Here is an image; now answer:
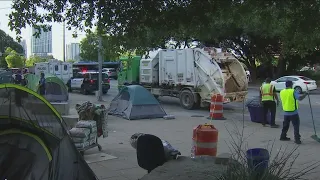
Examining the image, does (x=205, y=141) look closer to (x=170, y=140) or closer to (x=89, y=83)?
(x=170, y=140)

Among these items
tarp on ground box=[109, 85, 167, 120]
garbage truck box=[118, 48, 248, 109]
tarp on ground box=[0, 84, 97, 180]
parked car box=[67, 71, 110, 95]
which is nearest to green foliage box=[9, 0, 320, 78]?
tarp on ground box=[0, 84, 97, 180]

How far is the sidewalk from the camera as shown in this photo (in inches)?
285

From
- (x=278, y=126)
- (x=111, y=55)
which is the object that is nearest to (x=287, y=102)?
(x=278, y=126)

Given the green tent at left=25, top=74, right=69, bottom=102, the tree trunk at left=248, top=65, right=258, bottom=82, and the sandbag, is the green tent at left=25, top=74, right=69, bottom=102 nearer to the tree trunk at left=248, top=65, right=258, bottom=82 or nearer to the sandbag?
the sandbag

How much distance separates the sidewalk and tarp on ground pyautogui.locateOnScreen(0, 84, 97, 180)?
2.12m

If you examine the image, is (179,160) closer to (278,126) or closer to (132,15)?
(132,15)

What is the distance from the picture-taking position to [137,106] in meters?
14.9

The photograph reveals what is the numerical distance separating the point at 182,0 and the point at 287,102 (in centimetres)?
674

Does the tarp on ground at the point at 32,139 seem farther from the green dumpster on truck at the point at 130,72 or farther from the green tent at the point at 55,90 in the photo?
the green dumpster on truck at the point at 130,72

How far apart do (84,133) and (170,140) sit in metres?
3.33

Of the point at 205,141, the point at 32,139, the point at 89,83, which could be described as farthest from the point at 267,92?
the point at 89,83

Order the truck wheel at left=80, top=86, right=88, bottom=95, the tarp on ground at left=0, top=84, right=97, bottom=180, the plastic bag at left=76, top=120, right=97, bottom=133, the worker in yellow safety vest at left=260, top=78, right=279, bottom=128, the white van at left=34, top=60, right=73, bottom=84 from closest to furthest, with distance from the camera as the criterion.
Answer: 1. the tarp on ground at left=0, top=84, right=97, bottom=180
2. the plastic bag at left=76, top=120, right=97, bottom=133
3. the worker in yellow safety vest at left=260, top=78, right=279, bottom=128
4. the truck wheel at left=80, top=86, right=88, bottom=95
5. the white van at left=34, top=60, right=73, bottom=84

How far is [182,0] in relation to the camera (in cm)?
448

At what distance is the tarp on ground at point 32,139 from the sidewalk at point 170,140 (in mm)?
2117
